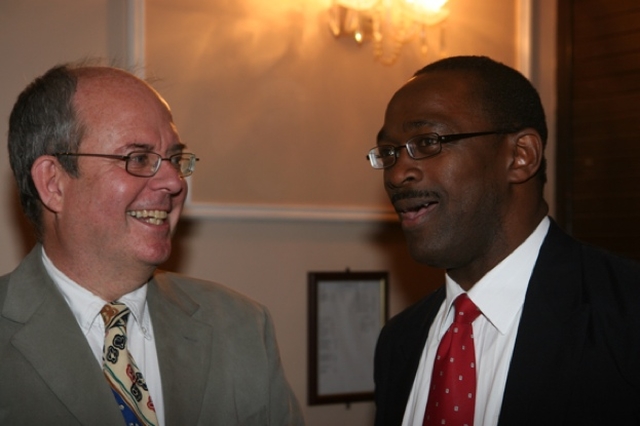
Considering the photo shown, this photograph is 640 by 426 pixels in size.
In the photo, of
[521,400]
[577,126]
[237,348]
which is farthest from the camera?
[577,126]

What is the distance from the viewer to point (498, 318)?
2117mm

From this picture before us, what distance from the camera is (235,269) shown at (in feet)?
10.8

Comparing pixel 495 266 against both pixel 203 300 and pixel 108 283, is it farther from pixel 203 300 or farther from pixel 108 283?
pixel 108 283

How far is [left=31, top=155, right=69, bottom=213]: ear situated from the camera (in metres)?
2.14

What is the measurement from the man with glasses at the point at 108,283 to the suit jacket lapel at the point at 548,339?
64cm

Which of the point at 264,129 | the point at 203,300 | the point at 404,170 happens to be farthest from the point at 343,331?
the point at 404,170

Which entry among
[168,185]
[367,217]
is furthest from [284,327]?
[168,185]

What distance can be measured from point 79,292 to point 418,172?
2.98ft

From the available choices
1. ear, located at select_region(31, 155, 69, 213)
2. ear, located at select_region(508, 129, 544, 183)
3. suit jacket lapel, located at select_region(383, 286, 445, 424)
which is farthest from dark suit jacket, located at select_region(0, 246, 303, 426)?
ear, located at select_region(508, 129, 544, 183)

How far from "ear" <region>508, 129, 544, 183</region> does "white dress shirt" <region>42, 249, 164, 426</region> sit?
3.34ft

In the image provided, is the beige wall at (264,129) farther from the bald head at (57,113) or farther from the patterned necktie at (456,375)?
the patterned necktie at (456,375)

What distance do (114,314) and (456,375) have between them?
2.86 ft

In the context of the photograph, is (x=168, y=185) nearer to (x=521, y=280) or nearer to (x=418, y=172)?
(x=418, y=172)

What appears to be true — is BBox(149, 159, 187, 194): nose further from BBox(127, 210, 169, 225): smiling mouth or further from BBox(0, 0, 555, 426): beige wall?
BBox(0, 0, 555, 426): beige wall
